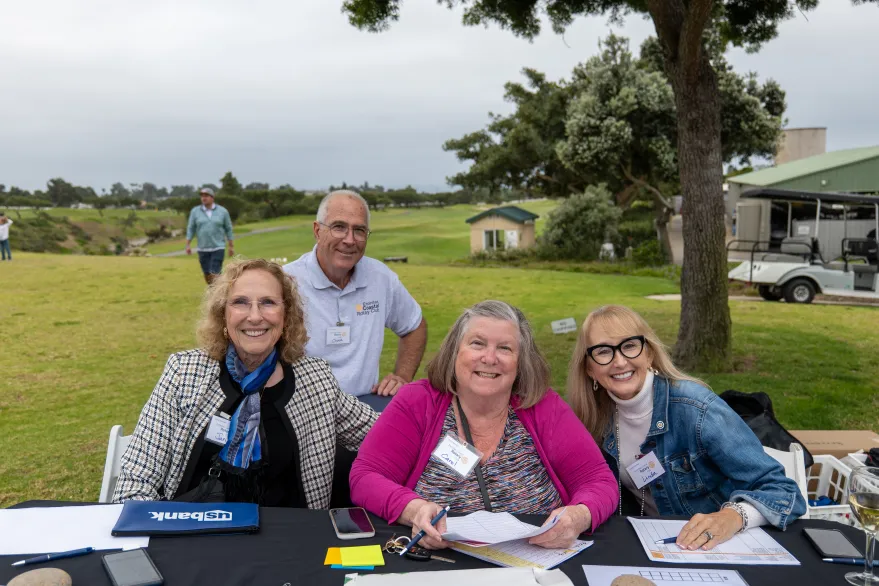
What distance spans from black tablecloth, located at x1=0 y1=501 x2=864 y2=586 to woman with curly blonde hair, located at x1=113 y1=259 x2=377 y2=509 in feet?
1.82

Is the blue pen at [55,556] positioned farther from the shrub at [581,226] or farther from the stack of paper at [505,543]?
the shrub at [581,226]

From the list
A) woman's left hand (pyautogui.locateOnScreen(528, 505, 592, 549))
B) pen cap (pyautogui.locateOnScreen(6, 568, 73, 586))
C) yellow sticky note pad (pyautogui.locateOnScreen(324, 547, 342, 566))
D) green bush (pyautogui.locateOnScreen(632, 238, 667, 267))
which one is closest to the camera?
pen cap (pyautogui.locateOnScreen(6, 568, 73, 586))

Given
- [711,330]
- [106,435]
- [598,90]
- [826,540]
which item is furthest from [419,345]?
[598,90]

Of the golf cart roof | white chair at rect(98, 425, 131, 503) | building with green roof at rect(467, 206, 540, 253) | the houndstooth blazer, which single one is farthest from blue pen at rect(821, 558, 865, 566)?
building with green roof at rect(467, 206, 540, 253)

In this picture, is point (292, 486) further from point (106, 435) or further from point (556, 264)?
point (556, 264)

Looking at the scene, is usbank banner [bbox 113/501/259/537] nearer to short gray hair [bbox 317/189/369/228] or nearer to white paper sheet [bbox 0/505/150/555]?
white paper sheet [bbox 0/505/150/555]

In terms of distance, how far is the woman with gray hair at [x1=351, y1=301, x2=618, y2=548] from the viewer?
7.30 feet

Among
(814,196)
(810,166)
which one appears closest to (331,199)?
(814,196)

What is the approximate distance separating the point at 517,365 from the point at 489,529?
0.72 meters

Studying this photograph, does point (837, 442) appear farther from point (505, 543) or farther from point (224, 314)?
point (224, 314)

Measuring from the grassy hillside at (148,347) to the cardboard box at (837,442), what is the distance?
1453mm

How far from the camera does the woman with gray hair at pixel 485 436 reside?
2225 mm

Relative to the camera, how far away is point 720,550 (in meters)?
1.82

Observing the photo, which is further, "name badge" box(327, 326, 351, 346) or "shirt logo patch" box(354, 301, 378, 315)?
"shirt logo patch" box(354, 301, 378, 315)
